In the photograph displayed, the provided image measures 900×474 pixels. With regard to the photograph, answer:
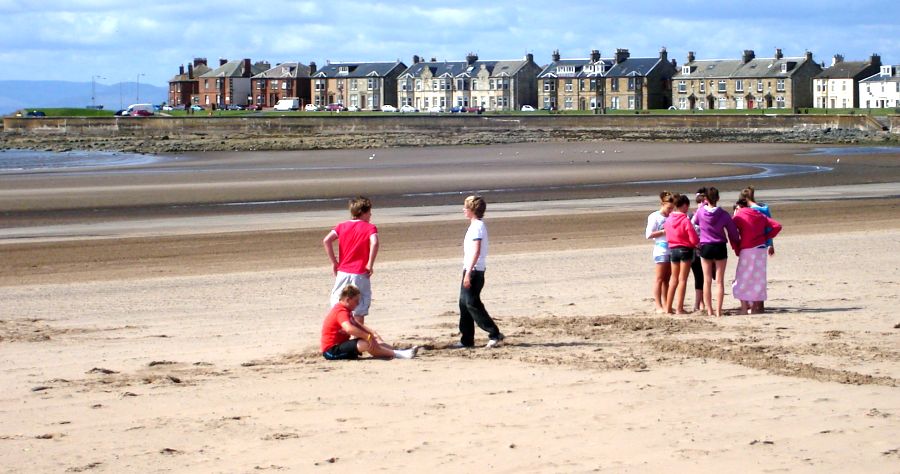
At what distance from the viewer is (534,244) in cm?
2022

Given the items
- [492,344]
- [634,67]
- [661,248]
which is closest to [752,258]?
[661,248]

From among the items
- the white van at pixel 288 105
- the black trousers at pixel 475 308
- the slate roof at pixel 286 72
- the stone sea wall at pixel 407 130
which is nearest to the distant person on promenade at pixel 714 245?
the black trousers at pixel 475 308

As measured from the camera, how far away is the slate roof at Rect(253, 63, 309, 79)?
15338 centimetres

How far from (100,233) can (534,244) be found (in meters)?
8.20

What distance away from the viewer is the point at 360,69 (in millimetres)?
151250

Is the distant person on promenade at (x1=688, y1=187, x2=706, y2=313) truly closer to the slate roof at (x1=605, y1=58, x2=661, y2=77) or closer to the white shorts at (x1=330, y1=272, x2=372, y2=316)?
the white shorts at (x1=330, y1=272, x2=372, y2=316)

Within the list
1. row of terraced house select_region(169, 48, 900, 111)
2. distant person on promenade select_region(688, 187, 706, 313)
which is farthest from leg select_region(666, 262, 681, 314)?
row of terraced house select_region(169, 48, 900, 111)

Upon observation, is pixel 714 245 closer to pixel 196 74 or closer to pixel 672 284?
pixel 672 284

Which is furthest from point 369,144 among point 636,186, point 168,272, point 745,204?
point 745,204

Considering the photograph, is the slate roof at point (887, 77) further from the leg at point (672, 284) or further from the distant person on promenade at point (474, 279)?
the distant person on promenade at point (474, 279)

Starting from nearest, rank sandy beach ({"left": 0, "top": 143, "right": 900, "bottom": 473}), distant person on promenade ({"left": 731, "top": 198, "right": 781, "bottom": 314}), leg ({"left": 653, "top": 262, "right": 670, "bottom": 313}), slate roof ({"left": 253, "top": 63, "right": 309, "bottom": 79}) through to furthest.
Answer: sandy beach ({"left": 0, "top": 143, "right": 900, "bottom": 473}) < distant person on promenade ({"left": 731, "top": 198, "right": 781, "bottom": 314}) < leg ({"left": 653, "top": 262, "right": 670, "bottom": 313}) < slate roof ({"left": 253, "top": 63, "right": 309, "bottom": 79})

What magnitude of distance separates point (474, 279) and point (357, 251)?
3.45 feet

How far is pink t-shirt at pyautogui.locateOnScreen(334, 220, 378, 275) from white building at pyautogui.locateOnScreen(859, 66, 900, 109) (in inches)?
4615

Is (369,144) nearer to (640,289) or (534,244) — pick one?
(534,244)
